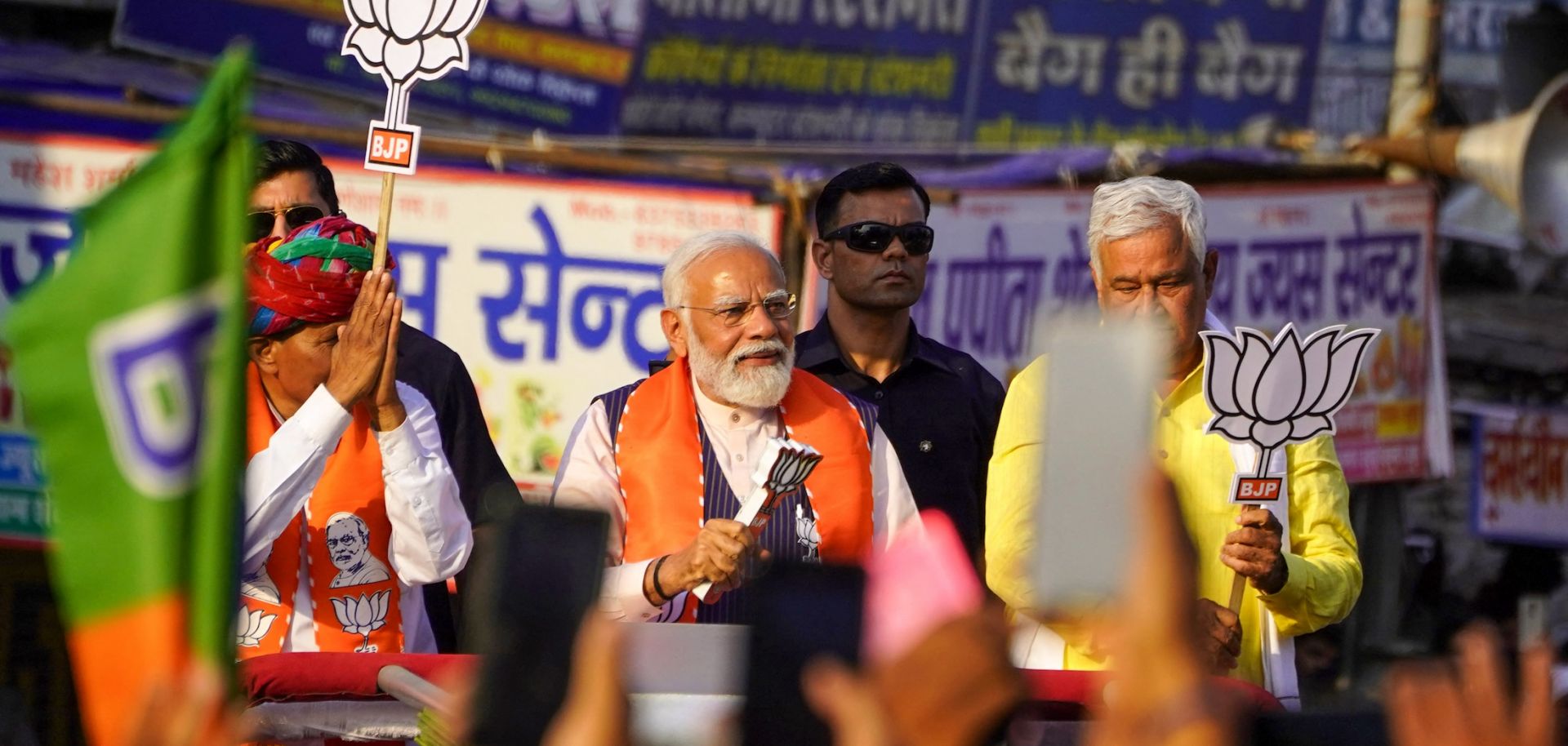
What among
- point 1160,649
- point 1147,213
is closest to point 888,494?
point 1147,213

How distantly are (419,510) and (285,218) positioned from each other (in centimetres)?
101

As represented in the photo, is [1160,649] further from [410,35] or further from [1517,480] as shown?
[1517,480]

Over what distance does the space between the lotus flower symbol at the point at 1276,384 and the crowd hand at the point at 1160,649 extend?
2087 millimetres

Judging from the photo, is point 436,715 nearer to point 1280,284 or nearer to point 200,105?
point 200,105

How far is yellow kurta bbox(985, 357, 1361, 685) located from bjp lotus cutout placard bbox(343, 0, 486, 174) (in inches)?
57.0

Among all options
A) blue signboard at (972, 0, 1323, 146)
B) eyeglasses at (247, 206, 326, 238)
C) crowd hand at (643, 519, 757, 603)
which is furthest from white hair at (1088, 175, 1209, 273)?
blue signboard at (972, 0, 1323, 146)

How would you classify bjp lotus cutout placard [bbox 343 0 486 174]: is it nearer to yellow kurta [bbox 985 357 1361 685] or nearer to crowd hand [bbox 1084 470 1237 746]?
yellow kurta [bbox 985 357 1361 685]

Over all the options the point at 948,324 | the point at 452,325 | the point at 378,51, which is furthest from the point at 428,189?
the point at 378,51

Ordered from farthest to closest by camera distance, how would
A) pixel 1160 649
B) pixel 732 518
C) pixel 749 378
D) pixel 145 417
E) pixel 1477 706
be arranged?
pixel 749 378, pixel 732 518, pixel 145 417, pixel 1477 706, pixel 1160 649

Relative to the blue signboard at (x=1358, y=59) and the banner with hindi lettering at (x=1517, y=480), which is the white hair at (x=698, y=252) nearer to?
the banner with hindi lettering at (x=1517, y=480)

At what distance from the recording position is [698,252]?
412 cm

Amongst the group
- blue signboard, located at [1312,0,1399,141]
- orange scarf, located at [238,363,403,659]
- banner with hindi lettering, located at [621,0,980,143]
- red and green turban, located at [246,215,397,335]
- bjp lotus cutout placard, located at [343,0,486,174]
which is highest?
blue signboard, located at [1312,0,1399,141]

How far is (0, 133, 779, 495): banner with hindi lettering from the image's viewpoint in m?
7.07

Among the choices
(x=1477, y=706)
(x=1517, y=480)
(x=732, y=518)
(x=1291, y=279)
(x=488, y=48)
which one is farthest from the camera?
(x=1517, y=480)
